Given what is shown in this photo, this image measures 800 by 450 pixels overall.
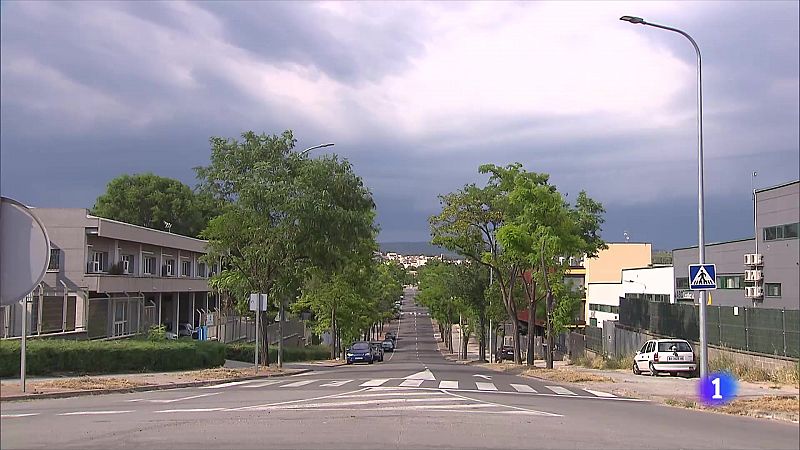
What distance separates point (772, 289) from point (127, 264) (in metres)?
39.5

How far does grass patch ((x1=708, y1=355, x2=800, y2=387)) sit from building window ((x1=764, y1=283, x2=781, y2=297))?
66.0 feet

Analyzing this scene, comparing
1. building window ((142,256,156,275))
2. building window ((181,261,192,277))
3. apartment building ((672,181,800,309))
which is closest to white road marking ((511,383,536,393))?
apartment building ((672,181,800,309))

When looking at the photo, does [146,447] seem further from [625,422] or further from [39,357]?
[39,357]

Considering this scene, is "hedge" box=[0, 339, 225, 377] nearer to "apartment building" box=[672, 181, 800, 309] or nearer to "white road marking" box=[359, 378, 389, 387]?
"white road marking" box=[359, 378, 389, 387]

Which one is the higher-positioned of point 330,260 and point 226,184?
point 226,184

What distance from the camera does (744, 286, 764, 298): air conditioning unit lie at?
47312 mm

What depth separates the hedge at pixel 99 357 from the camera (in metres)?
23.1

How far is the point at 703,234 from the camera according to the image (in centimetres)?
2044

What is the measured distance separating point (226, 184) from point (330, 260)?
18.5ft

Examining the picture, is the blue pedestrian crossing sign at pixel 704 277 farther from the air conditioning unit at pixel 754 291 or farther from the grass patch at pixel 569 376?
the air conditioning unit at pixel 754 291

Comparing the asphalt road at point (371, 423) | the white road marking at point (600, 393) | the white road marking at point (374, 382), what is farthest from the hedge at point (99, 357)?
the white road marking at point (600, 393)

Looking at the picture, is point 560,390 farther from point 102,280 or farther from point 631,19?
point 102,280

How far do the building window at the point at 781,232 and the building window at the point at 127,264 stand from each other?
3883cm

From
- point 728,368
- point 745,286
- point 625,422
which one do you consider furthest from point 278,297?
point 745,286
